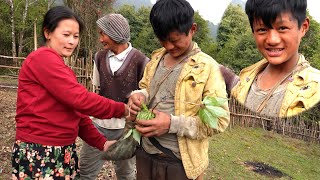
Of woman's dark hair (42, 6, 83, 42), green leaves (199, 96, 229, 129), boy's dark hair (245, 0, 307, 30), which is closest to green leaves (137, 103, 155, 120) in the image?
green leaves (199, 96, 229, 129)

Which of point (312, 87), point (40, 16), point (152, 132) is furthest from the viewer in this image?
point (40, 16)

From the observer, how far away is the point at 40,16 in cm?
1989

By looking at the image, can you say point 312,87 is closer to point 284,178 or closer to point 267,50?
point 267,50

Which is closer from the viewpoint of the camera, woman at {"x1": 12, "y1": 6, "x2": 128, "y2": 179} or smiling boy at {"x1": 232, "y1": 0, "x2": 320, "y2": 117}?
smiling boy at {"x1": 232, "y1": 0, "x2": 320, "y2": 117}

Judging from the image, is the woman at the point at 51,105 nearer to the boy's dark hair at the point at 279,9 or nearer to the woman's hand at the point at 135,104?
the woman's hand at the point at 135,104

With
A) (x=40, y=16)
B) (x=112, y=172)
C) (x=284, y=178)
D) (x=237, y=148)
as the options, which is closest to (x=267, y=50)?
(x=112, y=172)

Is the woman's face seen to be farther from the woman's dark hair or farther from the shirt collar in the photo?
the shirt collar

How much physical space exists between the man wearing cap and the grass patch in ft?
10.8

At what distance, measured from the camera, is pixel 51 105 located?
2.02 m

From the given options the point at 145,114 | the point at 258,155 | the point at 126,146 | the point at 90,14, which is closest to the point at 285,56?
the point at 145,114

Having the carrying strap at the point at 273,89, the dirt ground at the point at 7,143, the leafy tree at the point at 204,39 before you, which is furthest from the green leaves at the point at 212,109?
the leafy tree at the point at 204,39

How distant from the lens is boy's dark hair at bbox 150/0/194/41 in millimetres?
1681

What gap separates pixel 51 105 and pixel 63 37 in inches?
18.7

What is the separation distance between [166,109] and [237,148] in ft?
23.8
